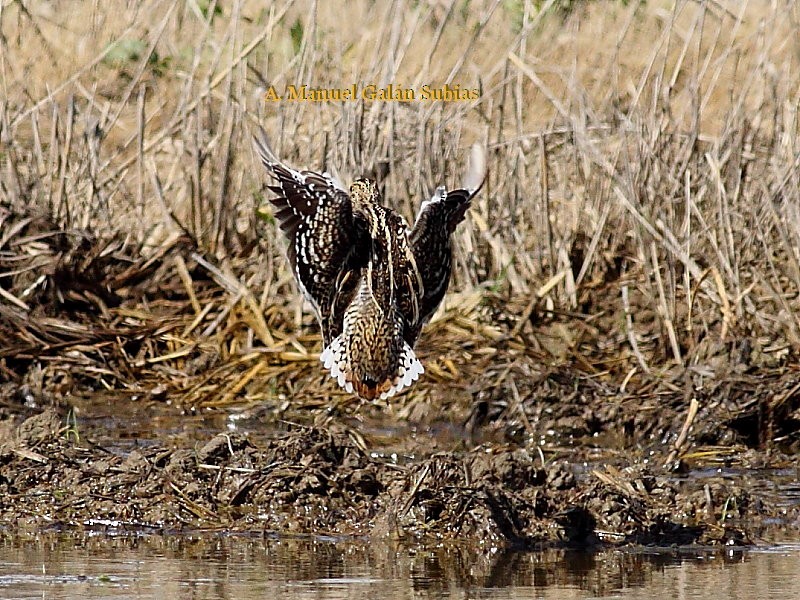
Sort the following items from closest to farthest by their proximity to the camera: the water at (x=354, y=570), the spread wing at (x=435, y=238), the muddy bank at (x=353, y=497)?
the water at (x=354, y=570) → the muddy bank at (x=353, y=497) → the spread wing at (x=435, y=238)

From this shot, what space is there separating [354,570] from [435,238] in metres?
1.60

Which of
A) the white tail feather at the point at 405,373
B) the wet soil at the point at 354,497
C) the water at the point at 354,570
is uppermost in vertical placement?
the white tail feather at the point at 405,373

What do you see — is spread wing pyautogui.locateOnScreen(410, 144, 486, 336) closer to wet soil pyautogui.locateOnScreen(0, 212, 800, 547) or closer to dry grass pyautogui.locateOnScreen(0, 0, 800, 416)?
wet soil pyautogui.locateOnScreen(0, 212, 800, 547)

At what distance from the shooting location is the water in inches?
156

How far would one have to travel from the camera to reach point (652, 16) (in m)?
13.2

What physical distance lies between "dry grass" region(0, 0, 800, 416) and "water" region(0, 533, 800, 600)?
2287 millimetres

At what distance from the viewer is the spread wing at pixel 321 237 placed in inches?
202

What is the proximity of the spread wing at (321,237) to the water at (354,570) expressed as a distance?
40.2 inches

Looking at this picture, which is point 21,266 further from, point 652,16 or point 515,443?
point 652,16

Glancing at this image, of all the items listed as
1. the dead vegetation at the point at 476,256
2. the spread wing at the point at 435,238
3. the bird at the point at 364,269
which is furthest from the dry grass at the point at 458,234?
the bird at the point at 364,269

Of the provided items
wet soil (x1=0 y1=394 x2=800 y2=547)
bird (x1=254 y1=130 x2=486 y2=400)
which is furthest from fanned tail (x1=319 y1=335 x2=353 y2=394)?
wet soil (x1=0 y1=394 x2=800 y2=547)

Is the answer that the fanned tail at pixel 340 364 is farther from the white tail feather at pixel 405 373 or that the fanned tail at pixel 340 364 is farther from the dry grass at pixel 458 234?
the dry grass at pixel 458 234

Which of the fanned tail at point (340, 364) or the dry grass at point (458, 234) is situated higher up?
the dry grass at point (458, 234)

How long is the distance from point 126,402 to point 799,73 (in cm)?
543
